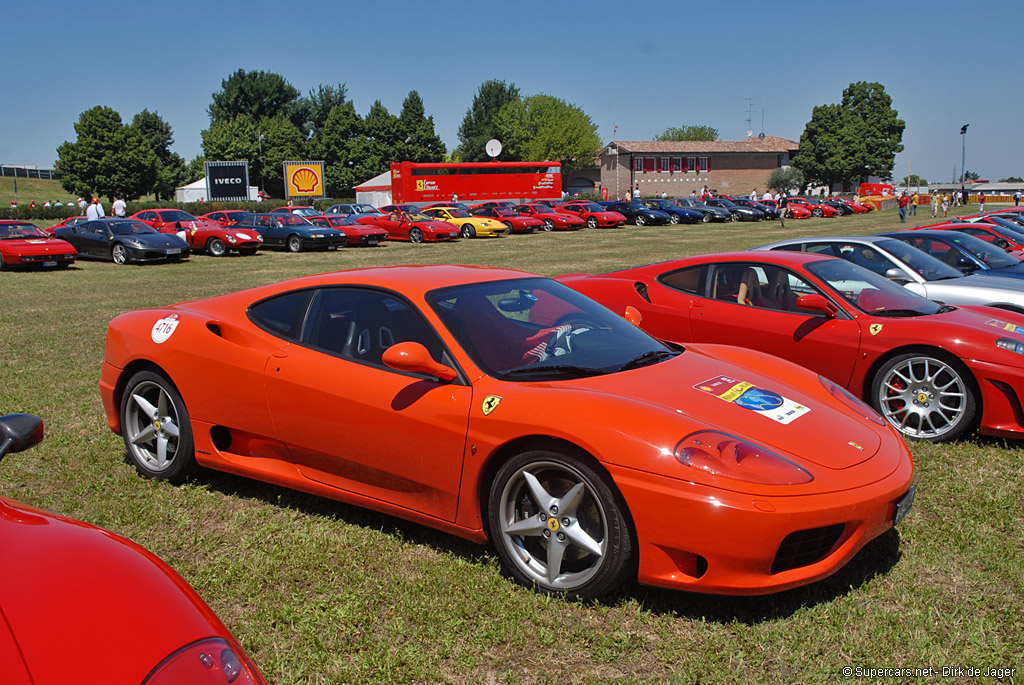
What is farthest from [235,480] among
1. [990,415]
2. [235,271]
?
[235,271]

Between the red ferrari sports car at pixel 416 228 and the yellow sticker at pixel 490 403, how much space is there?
28103mm

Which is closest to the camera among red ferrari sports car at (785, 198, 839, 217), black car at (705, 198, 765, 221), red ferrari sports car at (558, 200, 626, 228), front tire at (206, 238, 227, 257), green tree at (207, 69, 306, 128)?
front tire at (206, 238, 227, 257)

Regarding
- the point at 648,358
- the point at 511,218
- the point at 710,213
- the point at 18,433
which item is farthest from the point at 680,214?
the point at 18,433

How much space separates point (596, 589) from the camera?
307 centimetres

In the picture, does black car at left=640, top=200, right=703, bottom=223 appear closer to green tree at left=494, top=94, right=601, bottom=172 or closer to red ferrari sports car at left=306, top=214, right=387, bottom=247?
red ferrari sports car at left=306, top=214, right=387, bottom=247

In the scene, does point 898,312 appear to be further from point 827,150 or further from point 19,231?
point 827,150

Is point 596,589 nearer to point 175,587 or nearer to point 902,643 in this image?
point 902,643

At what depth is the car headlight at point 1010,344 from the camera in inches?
196

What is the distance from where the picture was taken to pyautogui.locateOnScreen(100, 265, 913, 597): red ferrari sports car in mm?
2900

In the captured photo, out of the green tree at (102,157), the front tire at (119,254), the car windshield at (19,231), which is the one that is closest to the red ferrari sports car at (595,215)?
the front tire at (119,254)

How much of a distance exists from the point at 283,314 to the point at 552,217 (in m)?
33.8

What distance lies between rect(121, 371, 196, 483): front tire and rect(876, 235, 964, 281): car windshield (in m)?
6.56

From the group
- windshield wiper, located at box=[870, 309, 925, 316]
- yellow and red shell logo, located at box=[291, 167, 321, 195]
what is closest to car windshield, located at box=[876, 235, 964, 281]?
windshield wiper, located at box=[870, 309, 925, 316]

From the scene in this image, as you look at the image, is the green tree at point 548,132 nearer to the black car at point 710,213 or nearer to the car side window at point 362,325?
the black car at point 710,213
